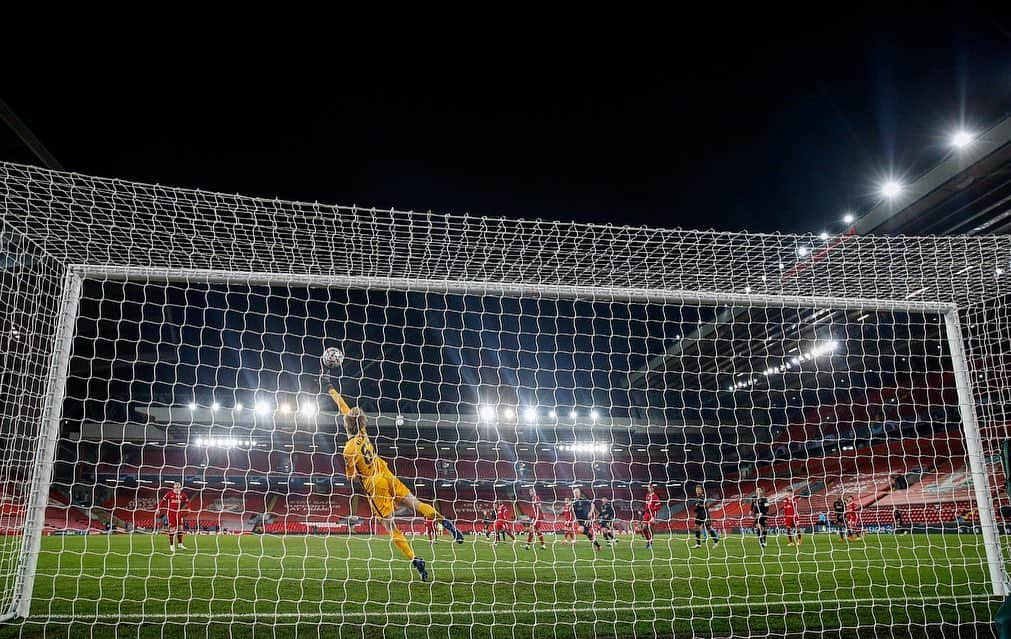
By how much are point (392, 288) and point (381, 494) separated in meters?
3.53

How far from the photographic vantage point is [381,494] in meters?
8.27

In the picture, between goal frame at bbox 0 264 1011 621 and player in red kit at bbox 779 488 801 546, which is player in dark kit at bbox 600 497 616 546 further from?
goal frame at bbox 0 264 1011 621

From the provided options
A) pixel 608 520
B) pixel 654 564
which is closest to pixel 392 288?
pixel 654 564

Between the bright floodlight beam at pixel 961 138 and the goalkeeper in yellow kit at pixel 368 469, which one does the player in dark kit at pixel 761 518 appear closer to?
the goalkeeper in yellow kit at pixel 368 469

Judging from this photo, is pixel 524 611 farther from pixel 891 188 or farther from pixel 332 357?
pixel 891 188

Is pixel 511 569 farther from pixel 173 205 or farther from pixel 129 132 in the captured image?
pixel 129 132

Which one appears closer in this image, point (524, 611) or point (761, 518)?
point (524, 611)

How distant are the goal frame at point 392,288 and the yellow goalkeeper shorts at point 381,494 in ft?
11.3

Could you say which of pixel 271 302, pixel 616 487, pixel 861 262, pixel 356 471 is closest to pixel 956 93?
pixel 861 262

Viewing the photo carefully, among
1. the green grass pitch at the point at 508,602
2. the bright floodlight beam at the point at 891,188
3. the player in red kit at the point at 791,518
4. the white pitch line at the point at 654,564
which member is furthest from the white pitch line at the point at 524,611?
the bright floodlight beam at the point at 891,188

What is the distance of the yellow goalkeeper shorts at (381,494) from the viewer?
8.09 metres

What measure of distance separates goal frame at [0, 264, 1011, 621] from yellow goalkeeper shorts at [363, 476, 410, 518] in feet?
11.3

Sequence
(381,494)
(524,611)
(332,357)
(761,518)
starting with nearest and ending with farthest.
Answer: (524,611) → (332,357) → (381,494) → (761,518)

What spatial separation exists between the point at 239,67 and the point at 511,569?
799 centimetres
